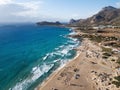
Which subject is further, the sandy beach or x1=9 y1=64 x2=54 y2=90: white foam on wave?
x1=9 y1=64 x2=54 y2=90: white foam on wave

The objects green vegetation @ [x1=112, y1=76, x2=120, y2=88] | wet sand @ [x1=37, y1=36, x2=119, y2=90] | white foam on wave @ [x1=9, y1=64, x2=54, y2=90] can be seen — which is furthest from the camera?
white foam on wave @ [x1=9, y1=64, x2=54, y2=90]

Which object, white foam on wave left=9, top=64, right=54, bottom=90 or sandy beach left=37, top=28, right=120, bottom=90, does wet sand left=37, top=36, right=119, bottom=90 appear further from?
white foam on wave left=9, top=64, right=54, bottom=90

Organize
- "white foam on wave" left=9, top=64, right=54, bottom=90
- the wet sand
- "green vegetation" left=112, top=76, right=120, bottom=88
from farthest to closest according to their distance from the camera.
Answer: "white foam on wave" left=9, top=64, right=54, bottom=90 < the wet sand < "green vegetation" left=112, top=76, right=120, bottom=88

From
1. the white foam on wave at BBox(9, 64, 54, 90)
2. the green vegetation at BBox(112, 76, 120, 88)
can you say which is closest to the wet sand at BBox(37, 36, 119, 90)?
the green vegetation at BBox(112, 76, 120, 88)

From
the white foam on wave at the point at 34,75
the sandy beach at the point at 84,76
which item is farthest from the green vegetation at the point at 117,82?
the white foam on wave at the point at 34,75

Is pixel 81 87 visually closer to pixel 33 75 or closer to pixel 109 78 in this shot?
pixel 109 78

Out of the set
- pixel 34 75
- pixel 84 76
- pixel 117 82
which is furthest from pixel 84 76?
pixel 34 75

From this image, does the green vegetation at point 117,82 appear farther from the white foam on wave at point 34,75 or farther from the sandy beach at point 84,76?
the white foam on wave at point 34,75
